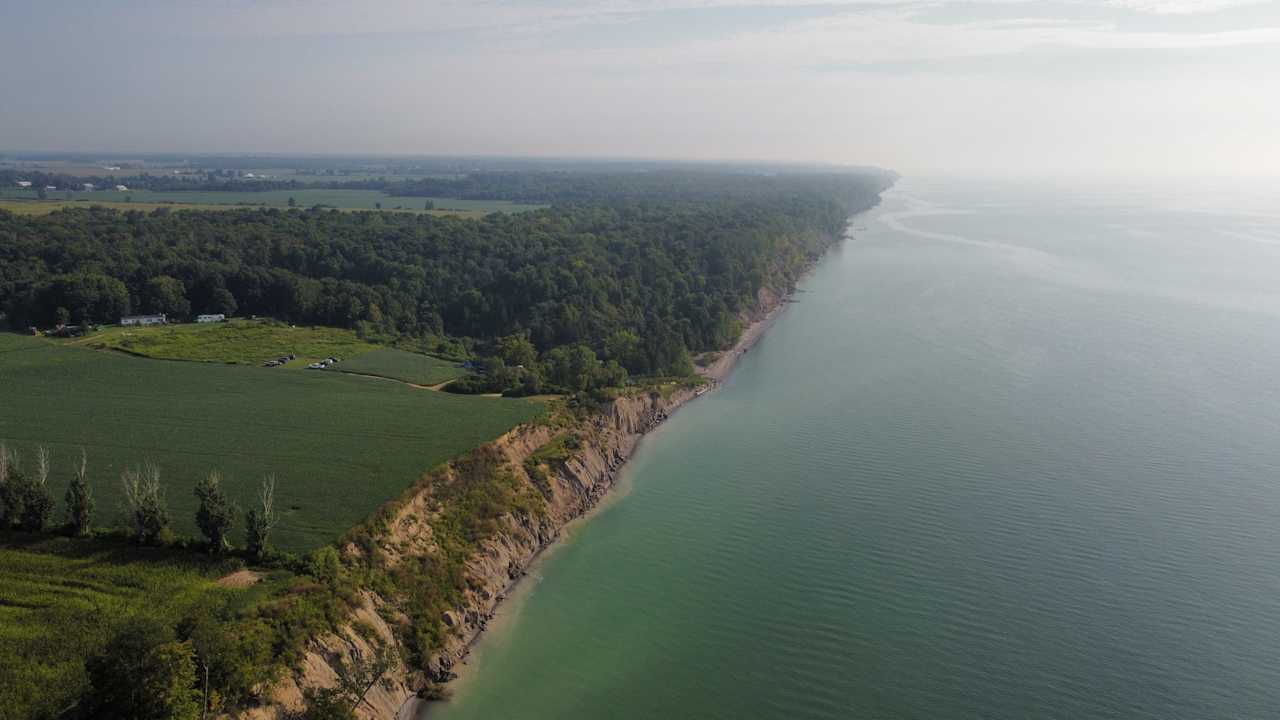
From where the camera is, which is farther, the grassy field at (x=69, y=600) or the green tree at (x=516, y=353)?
the green tree at (x=516, y=353)

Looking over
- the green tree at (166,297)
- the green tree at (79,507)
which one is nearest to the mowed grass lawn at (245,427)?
the green tree at (79,507)

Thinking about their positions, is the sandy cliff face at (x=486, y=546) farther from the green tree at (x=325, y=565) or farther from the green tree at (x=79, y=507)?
the green tree at (x=79, y=507)

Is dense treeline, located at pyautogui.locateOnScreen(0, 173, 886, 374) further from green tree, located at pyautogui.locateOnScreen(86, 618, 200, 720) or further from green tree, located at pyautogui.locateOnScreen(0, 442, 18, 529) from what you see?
green tree, located at pyautogui.locateOnScreen(86, 618, 200, 720)

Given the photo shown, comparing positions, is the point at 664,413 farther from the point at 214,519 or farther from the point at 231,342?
the point at 231,342

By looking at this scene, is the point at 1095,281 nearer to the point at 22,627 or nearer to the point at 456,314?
the point at 456,314

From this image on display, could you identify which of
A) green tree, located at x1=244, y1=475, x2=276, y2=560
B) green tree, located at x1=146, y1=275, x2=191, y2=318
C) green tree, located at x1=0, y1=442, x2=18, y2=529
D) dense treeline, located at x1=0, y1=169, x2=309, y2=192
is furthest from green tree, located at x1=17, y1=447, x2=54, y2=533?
dense treeline, located at x1=0, y1=169, x2=309, y2=192

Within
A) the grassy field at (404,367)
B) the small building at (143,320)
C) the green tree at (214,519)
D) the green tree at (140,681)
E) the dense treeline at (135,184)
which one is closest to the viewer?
the green tree at (140,681)

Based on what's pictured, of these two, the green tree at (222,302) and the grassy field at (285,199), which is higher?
the grassy field at (285,199)
